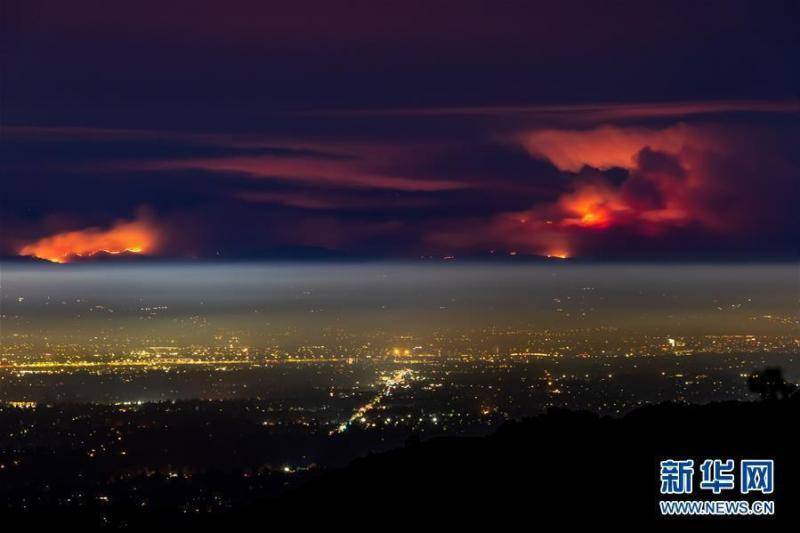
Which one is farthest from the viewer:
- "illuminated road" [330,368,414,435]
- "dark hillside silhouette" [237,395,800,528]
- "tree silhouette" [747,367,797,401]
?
"illuminated road" [330,368,414,435]

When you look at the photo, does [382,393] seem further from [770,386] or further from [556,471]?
[556,471]

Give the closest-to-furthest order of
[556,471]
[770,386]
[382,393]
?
1. [556,471]
2. [770,386]
3. [382,393]

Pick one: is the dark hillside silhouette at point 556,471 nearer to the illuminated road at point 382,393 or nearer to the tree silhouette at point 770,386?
→ the tree silhouette at point 770,386

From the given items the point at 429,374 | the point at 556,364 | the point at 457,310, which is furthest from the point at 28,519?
the point at 457,310

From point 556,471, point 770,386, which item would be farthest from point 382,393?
point 556,471

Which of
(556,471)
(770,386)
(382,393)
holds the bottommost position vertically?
(556,471)

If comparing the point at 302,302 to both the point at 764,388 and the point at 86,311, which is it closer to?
the point at 86,311

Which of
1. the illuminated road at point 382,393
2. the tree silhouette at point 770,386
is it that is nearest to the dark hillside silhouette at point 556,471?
the tree silhouette at point 770,386

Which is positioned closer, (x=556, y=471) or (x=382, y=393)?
(x=556, y=471)

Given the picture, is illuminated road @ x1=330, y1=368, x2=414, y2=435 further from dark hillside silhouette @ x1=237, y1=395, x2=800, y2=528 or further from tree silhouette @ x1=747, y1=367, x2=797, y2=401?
dark hillside silhouette @ x1=237, y1=395, x2=800, y2=528

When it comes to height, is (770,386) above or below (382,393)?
below

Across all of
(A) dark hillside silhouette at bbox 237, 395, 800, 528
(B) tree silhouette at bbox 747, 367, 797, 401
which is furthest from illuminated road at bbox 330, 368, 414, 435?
(A) dark hillside silhouette at bbox 237, 395, 800, 528
